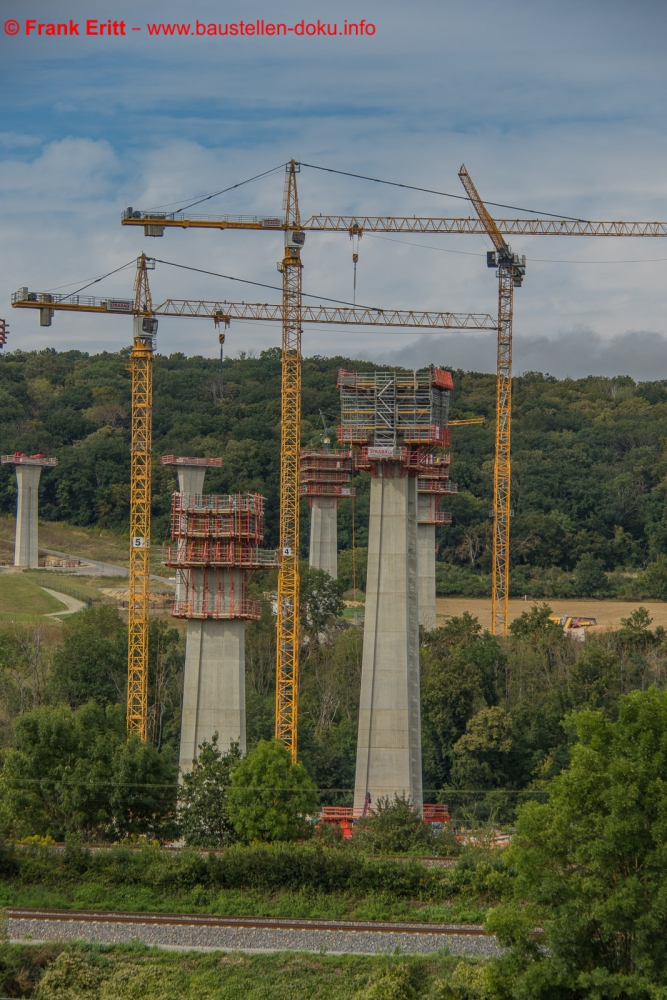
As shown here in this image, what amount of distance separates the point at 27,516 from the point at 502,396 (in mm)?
43505

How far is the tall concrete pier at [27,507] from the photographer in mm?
121062

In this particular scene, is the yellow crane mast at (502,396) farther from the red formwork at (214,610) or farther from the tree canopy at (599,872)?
the tree canopy at (599,872)

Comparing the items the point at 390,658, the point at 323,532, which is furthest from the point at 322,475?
the point at 390,658

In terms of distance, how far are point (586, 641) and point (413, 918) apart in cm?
5376

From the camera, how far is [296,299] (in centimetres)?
7506

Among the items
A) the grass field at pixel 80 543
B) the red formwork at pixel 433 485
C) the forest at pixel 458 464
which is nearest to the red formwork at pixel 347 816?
the red formwork at pixel 433 485

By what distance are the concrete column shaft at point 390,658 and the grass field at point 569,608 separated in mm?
48987

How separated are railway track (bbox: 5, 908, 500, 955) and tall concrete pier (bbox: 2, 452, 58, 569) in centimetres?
8452

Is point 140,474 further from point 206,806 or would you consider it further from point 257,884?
point 257,884

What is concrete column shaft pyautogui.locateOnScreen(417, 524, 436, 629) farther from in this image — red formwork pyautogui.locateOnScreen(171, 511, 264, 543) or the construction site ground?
red formwork pyautogui.locateOnScreen(171, 511, 264, 543)

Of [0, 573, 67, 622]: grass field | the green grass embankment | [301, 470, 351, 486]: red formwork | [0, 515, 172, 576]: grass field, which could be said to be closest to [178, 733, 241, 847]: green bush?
the green grass embankment

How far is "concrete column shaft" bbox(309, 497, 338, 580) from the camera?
106 metres

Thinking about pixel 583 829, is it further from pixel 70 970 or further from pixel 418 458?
pixel 418 458

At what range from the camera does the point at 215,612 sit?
5797 centimetres
